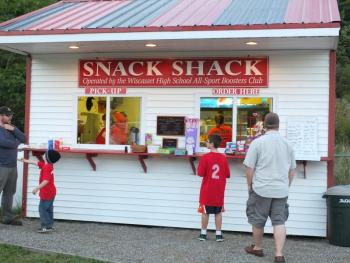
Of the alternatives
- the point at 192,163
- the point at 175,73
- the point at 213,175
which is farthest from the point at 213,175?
the point at 175,73

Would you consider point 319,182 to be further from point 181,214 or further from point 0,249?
point 0,249

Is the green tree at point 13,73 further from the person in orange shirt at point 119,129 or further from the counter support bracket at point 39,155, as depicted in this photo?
the person in orange shirt at point 119,129

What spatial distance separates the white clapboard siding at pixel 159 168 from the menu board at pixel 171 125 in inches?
3.5

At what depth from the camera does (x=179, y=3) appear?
970 centimetres

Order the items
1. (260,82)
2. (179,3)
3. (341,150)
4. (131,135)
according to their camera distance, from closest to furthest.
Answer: (260,82) → (131,135) → (179,3) → (341,150)

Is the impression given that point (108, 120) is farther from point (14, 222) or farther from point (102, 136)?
point (14, 222)

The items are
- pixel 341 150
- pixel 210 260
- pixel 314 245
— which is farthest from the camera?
pixel 341 150

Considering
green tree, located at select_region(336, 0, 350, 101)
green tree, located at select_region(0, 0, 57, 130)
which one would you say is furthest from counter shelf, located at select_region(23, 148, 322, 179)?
green tree, located at select_region(336, 0, 350, 101)

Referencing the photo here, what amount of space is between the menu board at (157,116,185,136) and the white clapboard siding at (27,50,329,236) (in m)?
0.09

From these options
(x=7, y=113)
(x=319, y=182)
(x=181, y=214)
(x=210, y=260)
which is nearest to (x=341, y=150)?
(x=319, y=182)

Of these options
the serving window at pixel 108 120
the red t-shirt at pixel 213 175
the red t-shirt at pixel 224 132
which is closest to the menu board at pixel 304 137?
the red t-shirt at pixel 224 132

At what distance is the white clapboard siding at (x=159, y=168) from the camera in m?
8.30

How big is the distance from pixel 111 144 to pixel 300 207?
3275mm

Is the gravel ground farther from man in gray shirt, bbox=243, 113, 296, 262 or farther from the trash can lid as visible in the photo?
the trash can lid
